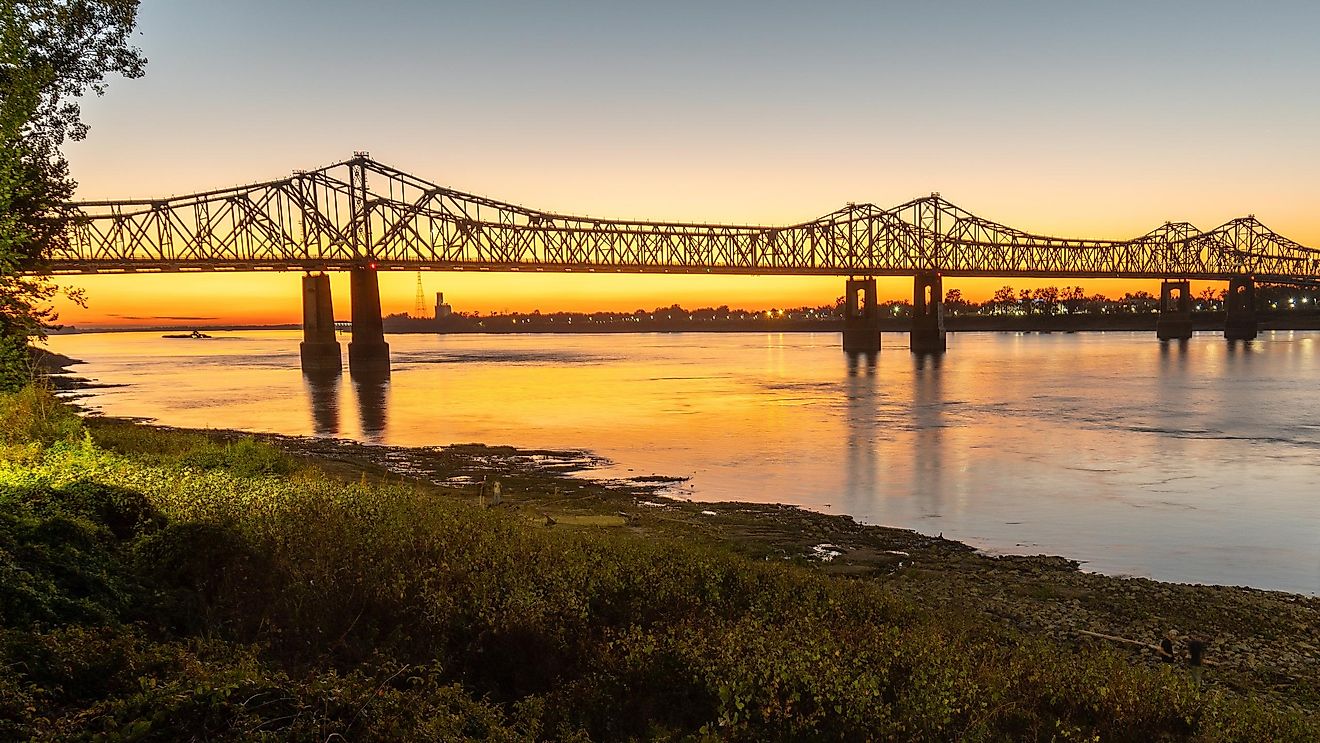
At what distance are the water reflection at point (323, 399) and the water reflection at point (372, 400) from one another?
5.31 feet

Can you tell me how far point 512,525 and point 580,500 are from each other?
9.10 m

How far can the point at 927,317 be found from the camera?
5448 inches

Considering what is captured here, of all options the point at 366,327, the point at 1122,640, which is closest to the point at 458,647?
the point at 1122,640

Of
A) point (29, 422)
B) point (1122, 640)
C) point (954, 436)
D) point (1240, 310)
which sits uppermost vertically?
point (1240, 310)

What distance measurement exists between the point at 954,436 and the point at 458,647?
3604 centimetres

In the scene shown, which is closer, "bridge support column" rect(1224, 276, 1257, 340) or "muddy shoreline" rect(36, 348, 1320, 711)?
"muddy shoreline" rect(36, 348, 1320, 711)

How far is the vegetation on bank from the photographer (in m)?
5.87

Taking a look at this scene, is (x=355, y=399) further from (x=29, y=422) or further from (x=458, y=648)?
(x=458, y=648)

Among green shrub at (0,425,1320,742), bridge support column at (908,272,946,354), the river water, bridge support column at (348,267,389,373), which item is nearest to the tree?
green shrub at (0,425,1320,742)

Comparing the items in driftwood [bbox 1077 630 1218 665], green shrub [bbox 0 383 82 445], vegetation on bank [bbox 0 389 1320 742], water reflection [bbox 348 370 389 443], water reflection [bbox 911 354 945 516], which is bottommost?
water reflection [bbox 911 354 945 516]

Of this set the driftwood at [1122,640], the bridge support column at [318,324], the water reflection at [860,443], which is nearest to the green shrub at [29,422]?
the driftwood at [1122,640]

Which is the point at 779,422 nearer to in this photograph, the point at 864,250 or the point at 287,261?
the point at 287,261

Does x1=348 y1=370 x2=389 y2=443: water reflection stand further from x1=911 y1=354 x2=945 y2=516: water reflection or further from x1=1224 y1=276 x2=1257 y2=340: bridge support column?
x1=1224 y1=276 x2=1257 y2=340: bridge support column

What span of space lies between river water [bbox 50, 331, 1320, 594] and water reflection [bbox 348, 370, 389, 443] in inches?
14.8
